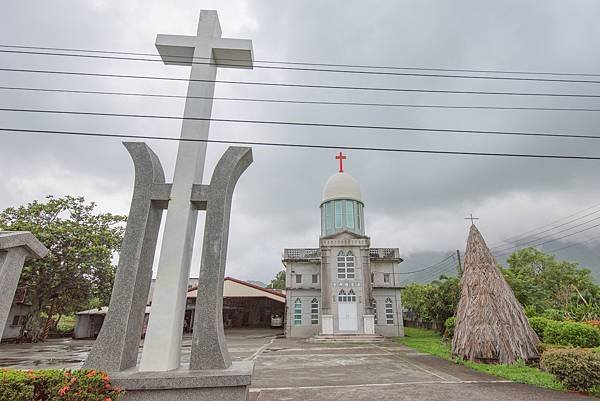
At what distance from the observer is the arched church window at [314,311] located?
24609 millimetres

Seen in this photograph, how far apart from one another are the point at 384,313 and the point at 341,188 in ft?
32.8

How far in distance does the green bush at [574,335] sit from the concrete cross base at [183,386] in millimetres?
11821

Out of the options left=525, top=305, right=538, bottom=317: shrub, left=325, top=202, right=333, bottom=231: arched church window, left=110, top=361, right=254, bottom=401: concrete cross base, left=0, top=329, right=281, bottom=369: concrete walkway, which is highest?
left=325, top=202, right=333, bottom=231: arched church window

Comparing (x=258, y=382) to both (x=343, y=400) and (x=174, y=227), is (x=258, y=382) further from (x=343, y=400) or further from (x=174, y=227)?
(x=174, y=227)

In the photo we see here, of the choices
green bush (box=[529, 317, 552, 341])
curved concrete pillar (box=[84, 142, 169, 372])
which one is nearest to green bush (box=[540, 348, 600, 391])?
green bush (box=[529, 317, 552, 341])

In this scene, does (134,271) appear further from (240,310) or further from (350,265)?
(240,310)

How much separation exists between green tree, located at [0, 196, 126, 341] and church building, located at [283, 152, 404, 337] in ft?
40.7

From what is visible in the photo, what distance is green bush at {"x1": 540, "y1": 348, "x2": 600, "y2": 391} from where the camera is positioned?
741 cm

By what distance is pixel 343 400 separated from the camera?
6.59m

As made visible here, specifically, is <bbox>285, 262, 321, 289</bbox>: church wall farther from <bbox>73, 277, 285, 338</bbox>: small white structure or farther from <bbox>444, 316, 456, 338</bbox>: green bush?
<bbox>444, 316, 456, 338</bbox>: green bush

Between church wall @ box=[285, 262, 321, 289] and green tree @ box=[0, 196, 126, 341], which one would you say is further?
church wall @ box=[285, 262, 321, 289]

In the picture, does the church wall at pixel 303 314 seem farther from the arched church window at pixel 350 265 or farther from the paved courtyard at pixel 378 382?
the paved courtyard at pixel 378 382

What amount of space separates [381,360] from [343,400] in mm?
6638

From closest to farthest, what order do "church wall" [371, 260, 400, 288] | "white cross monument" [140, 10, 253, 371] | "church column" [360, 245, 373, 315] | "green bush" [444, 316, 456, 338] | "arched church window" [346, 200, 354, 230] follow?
"white cross monument" [140, 10, 253, 371] → "green bush" [444, 316, 456, 338] → "church column" [360, 245, 373, 315] → "arched church window" [346, 200, 354, 230] → "church wall" [371, 260, 400, 288]
